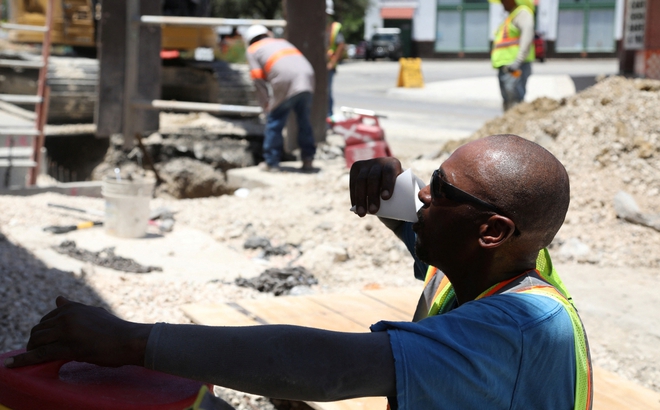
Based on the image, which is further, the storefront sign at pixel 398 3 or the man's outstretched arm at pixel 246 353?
the storefront sign at pixel 398 3

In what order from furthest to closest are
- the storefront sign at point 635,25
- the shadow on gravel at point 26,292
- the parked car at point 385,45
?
the parked car at point 385,45
the storefront sign at point 635,25
the shadow on gravel at point 26,292

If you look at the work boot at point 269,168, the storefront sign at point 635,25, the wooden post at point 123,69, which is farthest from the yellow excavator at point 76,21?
the storefront sign at point 635,25

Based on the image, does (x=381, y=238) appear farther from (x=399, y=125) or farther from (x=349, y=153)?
(x=399, y=125)

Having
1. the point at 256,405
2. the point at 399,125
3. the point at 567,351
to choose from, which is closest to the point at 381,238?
the point at 256,405

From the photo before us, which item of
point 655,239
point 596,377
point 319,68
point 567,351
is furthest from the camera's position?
point 319,68

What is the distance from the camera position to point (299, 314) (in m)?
3.15

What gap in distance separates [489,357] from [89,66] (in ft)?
33.5

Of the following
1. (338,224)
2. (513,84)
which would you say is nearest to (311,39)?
(513,84)

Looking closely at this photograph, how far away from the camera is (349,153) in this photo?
7.56 metres

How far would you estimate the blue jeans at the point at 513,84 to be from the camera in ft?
29.9

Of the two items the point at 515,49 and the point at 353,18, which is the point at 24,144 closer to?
the point at 515,49

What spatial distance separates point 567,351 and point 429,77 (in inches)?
1048

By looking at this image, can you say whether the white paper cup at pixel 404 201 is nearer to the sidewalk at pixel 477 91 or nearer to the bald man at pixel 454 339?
the bald man at pixel 454 339

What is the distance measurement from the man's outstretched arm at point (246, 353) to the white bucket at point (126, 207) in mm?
4374
